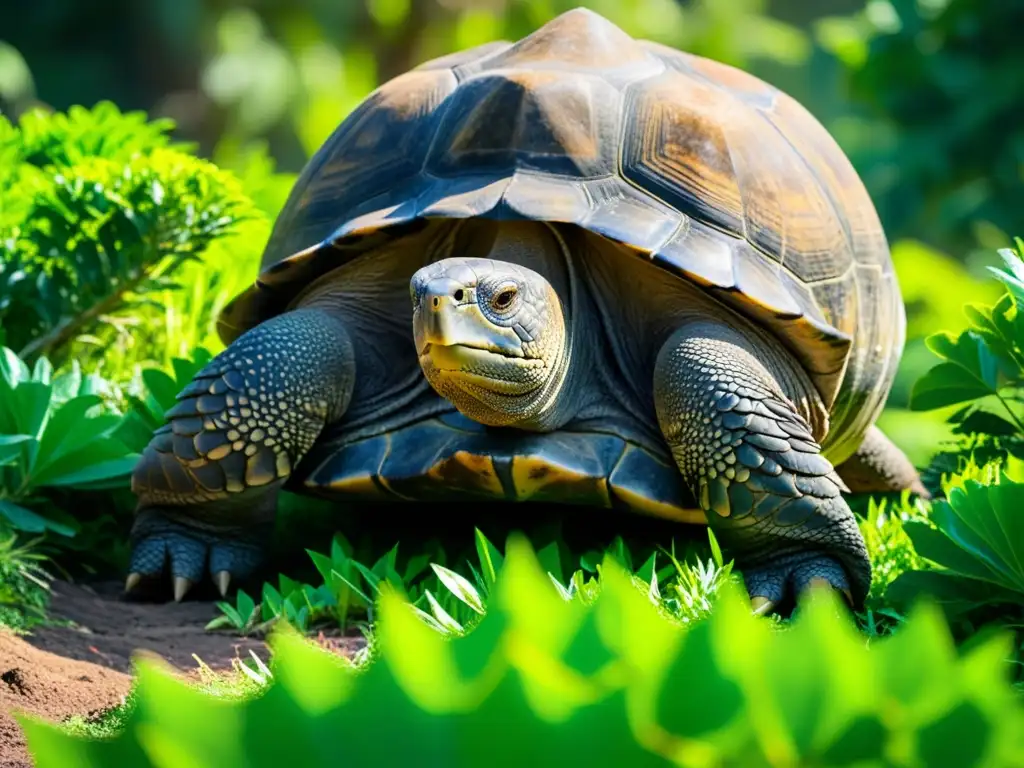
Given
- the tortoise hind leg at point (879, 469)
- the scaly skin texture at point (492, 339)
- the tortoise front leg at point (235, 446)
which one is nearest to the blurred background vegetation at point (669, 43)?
the tortoise front leg at point (235, 446)

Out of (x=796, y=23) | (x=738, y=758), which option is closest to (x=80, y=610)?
(x=738, y=758)

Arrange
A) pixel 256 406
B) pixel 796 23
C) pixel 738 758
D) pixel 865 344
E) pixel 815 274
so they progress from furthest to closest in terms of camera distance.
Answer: pixel 796 23
pixel 865 344
pixel 815 274
pixel 256 406
pixel 738 758

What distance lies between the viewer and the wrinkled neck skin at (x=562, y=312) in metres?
2.91

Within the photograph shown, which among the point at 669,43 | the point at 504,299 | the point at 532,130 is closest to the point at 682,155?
the point at 532,130

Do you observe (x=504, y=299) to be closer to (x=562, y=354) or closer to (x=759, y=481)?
(x=562, y=354)

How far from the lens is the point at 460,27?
54.3 ft

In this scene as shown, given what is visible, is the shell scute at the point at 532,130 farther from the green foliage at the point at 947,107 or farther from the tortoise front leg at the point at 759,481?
the green foliage at the point at 947,107

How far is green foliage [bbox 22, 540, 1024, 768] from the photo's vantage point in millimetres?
984

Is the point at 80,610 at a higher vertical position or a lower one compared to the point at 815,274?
lower

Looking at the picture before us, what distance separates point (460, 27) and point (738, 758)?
16323mm

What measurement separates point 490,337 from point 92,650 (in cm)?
102

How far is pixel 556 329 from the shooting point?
299 centimetres

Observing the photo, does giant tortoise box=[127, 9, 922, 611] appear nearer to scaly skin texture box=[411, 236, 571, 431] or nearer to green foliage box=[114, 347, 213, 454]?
scaly skin texture box=[411, 236, 571, 431]

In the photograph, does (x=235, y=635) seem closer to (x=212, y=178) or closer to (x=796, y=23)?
(x=212, y=178)
